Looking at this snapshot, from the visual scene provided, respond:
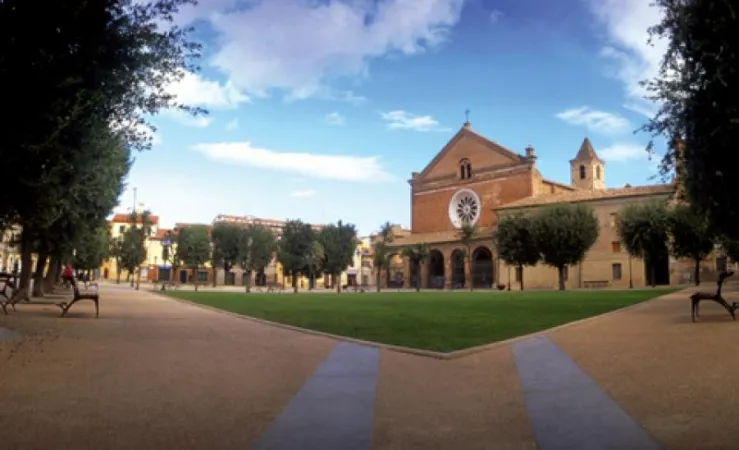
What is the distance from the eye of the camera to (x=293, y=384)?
8078mm

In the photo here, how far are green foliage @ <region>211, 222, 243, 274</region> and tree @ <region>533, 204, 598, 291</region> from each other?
46.2 m

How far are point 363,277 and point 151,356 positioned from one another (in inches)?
4291

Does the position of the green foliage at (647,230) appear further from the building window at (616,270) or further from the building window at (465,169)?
the building window at (465,169)

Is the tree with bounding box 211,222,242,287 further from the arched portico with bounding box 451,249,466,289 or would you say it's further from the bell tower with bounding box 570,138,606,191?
the bell tower with bounding box 570,138,606,191

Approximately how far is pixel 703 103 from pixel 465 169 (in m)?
69.7

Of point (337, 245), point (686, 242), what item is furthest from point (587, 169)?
point (686, 242)

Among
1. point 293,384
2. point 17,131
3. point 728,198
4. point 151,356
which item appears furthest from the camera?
point 728,198

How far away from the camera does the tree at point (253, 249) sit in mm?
85062

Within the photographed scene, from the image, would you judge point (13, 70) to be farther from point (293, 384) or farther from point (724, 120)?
point (724, 120)

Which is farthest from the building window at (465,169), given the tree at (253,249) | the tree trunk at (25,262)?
the tree trunk at (25,262)

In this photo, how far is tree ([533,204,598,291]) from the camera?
170 feet

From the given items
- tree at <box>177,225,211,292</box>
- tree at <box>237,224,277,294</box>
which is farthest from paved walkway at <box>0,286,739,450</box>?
tree at <box>237,224,277,294</box>

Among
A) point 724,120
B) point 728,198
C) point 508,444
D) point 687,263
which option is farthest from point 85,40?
point 687,263

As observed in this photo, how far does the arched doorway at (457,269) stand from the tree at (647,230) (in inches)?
1042
